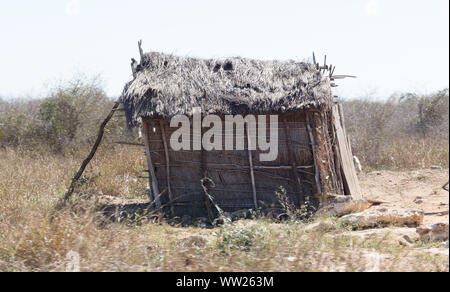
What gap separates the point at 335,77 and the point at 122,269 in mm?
6230

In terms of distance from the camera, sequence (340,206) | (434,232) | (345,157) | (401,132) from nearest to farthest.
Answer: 1. (434,232)
2. (340,206)
3. (345,157)
4. (401,132)

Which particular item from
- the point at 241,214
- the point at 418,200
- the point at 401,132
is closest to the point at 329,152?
the point at 418,200

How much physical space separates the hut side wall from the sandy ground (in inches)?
58.5

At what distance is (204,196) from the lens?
9.52 metres

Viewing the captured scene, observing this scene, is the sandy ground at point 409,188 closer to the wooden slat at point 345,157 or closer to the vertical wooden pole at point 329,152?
the wooden slat at point 345,157

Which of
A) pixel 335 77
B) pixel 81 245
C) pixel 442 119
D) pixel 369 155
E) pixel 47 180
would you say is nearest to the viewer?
pixel 81 245

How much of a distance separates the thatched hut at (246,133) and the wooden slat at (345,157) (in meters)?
0.03

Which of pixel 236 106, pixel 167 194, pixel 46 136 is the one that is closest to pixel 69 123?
pixel 46 136

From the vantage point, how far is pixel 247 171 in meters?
9.35

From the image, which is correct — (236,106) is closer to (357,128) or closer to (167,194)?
(167,194)

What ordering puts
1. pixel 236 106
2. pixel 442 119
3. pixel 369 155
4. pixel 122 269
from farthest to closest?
pixel 442 119
pixel 369 155
pixel 236 106
pixel 122 269

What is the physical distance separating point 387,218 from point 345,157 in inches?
97.9

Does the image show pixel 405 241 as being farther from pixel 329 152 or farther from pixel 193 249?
pixel 329 152

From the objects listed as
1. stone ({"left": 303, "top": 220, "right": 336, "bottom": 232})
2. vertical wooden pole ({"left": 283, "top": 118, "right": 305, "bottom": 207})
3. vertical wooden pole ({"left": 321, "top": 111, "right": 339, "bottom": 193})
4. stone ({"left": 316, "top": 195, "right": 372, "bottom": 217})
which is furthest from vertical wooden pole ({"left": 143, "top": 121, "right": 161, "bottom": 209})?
stone ({"left": 303, "top": 220, "right": 336, "bottom": 232})
